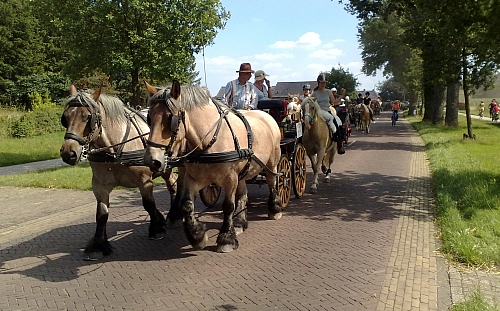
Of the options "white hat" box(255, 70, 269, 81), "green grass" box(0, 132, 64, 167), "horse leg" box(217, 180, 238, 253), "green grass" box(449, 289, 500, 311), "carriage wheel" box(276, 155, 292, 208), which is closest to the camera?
"green grass" box(449, 289, 500, 311)

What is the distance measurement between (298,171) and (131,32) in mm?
8652

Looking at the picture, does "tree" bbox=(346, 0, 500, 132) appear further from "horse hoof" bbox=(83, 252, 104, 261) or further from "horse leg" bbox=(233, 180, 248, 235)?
"horse hoof" bbox=(83, 252, 104, 261)

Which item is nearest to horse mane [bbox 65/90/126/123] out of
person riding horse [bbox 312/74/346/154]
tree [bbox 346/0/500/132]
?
person riding horse [bbox 312/74/346/154]

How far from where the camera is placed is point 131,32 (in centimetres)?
1441

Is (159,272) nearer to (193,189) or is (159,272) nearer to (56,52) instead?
(193,189)

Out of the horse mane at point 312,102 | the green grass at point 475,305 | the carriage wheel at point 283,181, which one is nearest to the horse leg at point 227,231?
the carriage wheel at point 283,181

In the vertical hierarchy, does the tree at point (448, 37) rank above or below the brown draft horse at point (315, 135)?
above

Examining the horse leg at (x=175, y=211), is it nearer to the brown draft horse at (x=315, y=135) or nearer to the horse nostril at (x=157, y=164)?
the horse nostril at (x=157, y=164)

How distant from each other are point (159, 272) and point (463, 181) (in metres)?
7.22

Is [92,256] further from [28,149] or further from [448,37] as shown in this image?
[28,149]

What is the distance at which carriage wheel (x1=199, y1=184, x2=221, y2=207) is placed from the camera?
7.98 m

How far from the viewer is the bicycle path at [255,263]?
14.4ft

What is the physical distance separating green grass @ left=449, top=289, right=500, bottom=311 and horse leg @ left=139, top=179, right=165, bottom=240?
388 cm

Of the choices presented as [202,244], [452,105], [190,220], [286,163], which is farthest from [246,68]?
[452,105]
